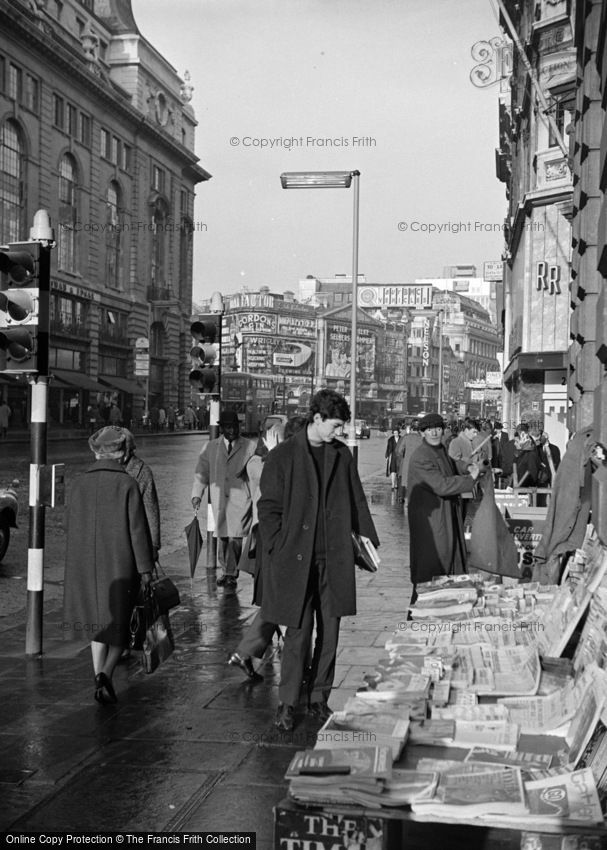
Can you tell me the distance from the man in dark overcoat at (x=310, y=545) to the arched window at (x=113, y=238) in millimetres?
58002

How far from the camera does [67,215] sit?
181 feet

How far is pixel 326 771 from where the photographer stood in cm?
338

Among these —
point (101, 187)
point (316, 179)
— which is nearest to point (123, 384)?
point (101, 187)

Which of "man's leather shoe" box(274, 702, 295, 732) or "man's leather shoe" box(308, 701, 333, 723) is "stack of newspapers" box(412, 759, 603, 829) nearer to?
"man's leather shoe" box(274, 702, 295, 732)

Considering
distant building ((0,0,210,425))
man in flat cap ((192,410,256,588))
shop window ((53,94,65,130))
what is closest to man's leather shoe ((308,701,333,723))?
man in flat cap ((192,410,256,588))

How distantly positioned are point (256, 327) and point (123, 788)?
15176cm

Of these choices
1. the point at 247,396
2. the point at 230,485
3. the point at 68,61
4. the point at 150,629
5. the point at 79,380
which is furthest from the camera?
the point at 247,396

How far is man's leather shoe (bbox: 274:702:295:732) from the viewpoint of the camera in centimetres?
537

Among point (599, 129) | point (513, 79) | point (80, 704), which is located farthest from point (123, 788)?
point (513, 79)

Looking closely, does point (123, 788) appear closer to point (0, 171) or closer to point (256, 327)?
point (0, 171)

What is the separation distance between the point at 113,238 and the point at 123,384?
9.12m

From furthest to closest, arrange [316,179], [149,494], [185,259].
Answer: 1. [185,259]
2. [316,179]
3. [149,494]

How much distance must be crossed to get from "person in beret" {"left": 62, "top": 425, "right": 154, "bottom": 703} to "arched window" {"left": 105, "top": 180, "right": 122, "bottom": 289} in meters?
57.3

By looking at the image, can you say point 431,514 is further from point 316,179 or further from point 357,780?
point 316,179
